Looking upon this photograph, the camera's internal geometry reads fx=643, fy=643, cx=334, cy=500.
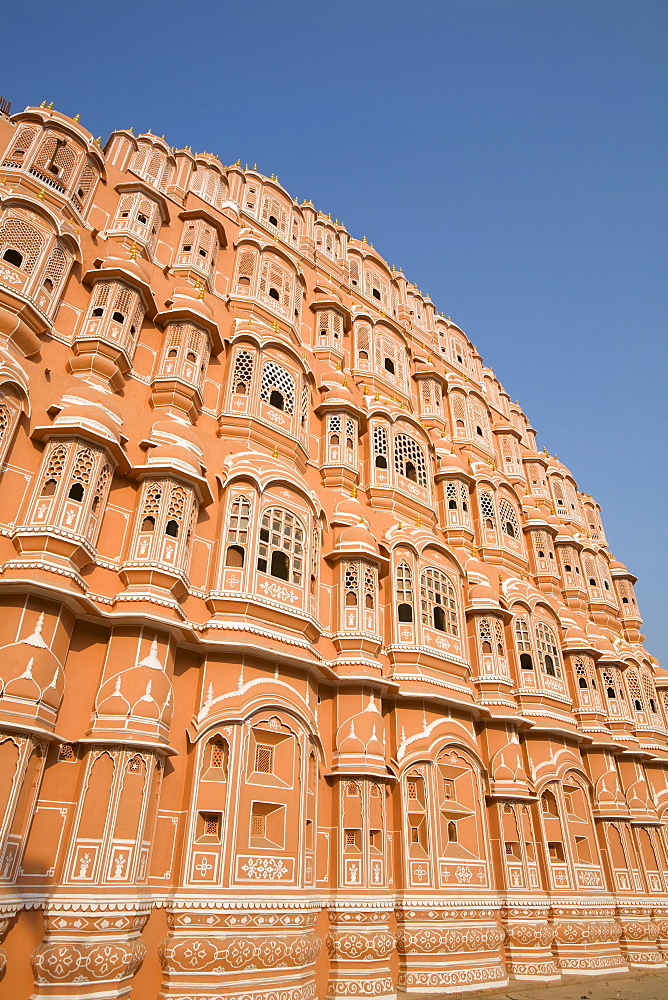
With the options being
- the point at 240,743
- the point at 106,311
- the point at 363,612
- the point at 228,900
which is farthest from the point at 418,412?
the point at 228,900

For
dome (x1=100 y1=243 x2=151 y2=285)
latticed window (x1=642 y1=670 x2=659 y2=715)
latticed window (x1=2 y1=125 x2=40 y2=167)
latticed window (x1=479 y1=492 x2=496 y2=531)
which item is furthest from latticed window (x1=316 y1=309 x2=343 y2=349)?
latticed window (x1=642 y1=670 x2=659 y2=715)

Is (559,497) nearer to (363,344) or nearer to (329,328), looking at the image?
(363,344)

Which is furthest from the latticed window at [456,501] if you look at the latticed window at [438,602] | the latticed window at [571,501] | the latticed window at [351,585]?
the latticed window at [571,501]

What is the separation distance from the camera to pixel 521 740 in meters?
19.2

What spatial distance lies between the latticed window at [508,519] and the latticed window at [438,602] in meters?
6.35

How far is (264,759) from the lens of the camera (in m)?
12.2

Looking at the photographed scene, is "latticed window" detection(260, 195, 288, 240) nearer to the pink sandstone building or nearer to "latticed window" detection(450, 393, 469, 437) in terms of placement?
the pink sandstone building

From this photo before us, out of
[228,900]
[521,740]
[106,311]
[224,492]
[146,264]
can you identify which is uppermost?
[146,264]

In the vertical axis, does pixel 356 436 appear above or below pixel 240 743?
above

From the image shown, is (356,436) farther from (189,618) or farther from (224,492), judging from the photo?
(189,618)

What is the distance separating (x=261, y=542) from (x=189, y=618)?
7.75 ft

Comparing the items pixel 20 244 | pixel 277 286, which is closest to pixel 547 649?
pixel 277 286

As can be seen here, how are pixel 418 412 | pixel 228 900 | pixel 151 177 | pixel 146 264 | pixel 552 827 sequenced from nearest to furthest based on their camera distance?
pixel 228 900, pixel 146 264, pixel 552 827, pixel 151 177, pixel 418 412

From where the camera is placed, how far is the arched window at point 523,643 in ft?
66.7
